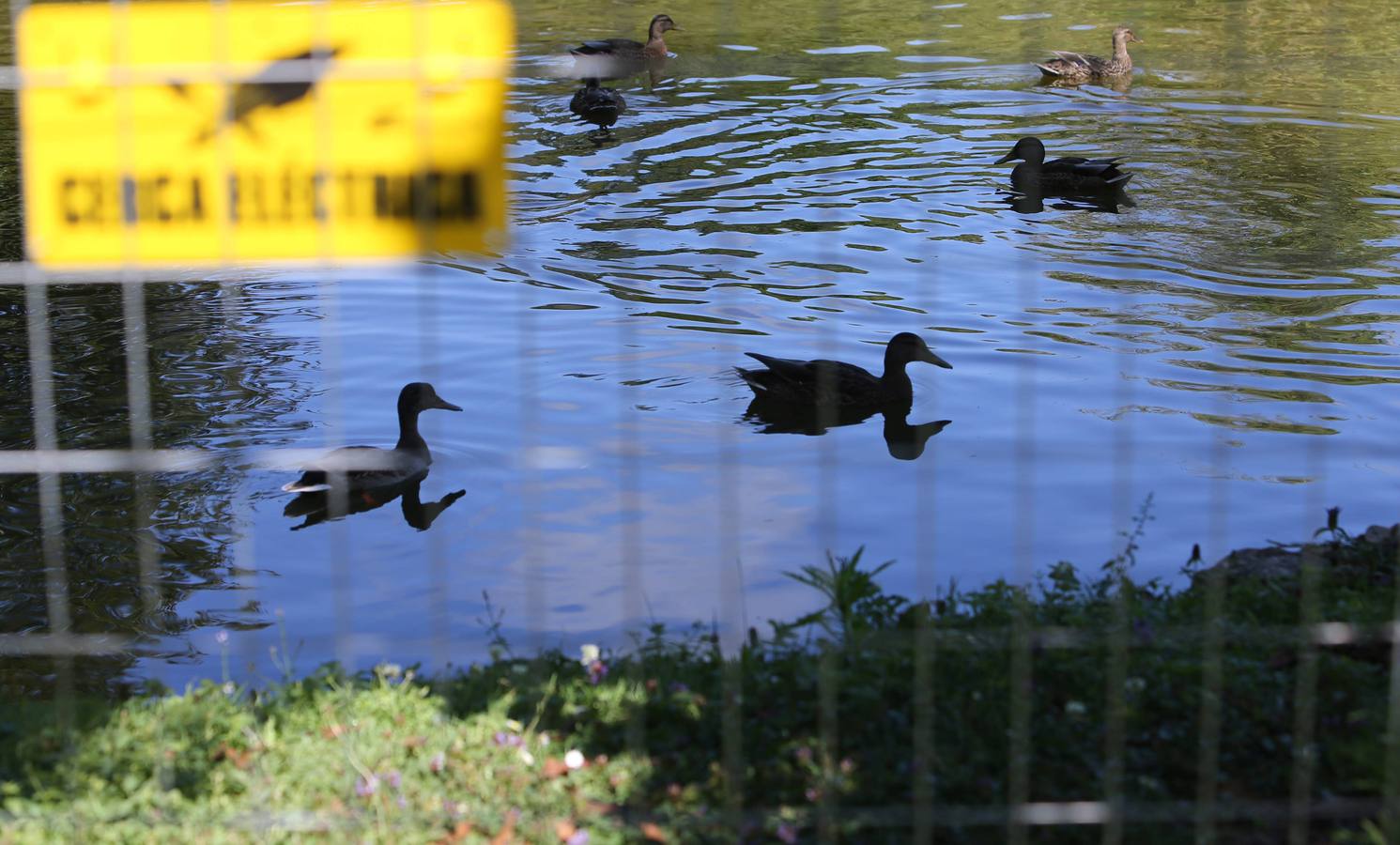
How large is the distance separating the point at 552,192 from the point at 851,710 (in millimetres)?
9225

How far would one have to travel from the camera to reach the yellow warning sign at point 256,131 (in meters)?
2.76

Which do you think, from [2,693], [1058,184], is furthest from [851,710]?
[1058,184]

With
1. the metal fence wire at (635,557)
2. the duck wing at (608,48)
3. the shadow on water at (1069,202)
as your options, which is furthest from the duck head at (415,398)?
the duck wing at (608,48)

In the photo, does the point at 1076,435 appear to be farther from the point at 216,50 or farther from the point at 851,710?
the point at 216,50

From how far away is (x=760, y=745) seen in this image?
4070 millimetres

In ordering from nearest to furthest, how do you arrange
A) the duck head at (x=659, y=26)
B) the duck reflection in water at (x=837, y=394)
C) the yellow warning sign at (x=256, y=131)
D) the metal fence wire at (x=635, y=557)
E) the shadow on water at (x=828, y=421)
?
1. the yellow warning sign at (x=256, y=131)
2. the metal fence wire at (x=635, y=557)
3. the shadow on water at (x=828, y=421)
4. the duck reflection in water at (x=837, y=394)
5. the duck head at (x=659, y=26)

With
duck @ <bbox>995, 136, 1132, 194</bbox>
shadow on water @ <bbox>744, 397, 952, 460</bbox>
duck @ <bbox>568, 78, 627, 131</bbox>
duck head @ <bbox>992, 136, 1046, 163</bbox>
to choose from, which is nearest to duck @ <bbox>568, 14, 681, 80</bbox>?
duck @ <bbox>568, 78, 627, 131</bbox>

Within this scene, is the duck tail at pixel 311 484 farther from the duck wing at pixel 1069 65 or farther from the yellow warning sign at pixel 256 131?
the duck wing at pixel 1069 65

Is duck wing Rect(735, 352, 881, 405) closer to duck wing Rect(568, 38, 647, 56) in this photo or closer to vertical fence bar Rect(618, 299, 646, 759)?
vertical fence bar Rect(618, 299, 646, 759)

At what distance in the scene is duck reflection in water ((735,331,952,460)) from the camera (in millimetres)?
8539

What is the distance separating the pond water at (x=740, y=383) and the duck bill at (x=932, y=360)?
0.13m

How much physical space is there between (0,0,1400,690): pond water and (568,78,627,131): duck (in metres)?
0.40

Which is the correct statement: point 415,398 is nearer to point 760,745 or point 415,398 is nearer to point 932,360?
point 932,360

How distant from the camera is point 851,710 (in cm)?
420
